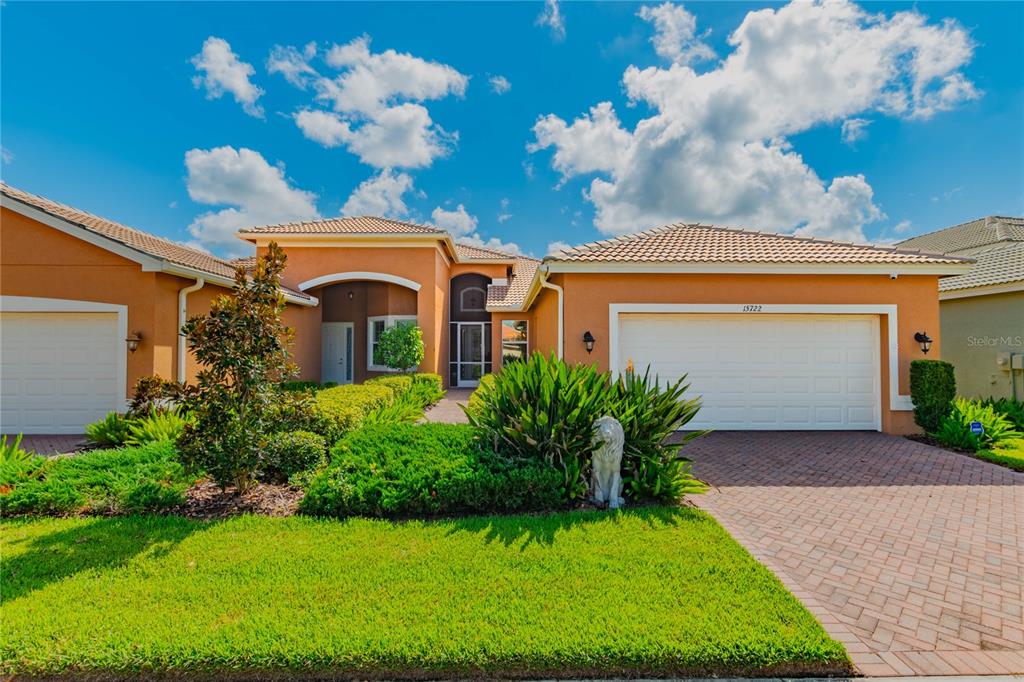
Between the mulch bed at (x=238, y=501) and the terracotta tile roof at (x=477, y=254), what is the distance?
49.7 feet

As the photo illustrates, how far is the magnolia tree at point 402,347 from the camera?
50.4 feet

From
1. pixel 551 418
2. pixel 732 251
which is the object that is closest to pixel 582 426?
pixel 551 418

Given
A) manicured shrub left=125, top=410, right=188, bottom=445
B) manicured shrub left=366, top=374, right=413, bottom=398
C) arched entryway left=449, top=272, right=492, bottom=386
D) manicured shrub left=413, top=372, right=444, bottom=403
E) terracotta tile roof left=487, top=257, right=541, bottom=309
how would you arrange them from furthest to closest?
arched entryway left=449, top=272, right=492, bottom=386 < terracotta tile roof left=487, top=257, right=541, bottom=309 < manicured shrub left=413, top=372, right=444, bottom=403 < manicured shrub left=366, top=374, right=413, bottom=398 < manicured shrub left=125, top=410, right=188, bottom=445

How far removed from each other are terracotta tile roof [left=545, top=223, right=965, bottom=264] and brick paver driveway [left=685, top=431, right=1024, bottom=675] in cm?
428

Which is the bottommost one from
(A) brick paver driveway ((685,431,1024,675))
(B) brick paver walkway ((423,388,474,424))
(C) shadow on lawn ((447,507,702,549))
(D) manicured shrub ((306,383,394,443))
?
(A) brick paver driveway ((685,431,1024,675))

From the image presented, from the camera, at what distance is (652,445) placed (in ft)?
18.5

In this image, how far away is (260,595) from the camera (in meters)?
3.39

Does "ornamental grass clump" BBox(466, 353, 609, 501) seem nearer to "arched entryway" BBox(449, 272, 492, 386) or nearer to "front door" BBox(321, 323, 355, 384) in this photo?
"front door" BBox(321, 323, 355, 384)

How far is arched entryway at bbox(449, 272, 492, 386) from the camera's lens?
20.0m

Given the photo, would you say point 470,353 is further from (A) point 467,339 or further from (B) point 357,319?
(B) point 357,319

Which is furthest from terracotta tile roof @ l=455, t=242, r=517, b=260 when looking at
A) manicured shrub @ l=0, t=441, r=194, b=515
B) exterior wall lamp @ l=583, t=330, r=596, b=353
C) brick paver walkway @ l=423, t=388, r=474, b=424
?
manicured shrub @ l=0, t=441, r=194, b=515

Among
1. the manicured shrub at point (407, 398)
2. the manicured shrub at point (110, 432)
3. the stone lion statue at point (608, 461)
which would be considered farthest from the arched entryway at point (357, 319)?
the stone lion statue at point (608, 461)

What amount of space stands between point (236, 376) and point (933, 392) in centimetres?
1344

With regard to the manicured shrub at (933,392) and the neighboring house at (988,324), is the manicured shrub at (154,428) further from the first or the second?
the neighboring house at (988,324)
